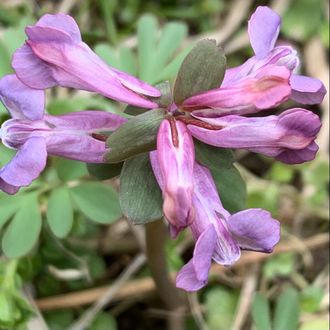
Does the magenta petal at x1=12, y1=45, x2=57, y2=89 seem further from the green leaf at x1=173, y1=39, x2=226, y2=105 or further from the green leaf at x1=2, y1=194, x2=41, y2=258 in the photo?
the green leaf at x1=2, y1=194, x2=41, y2=258

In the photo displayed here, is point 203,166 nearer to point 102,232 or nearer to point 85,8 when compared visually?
point 102,232

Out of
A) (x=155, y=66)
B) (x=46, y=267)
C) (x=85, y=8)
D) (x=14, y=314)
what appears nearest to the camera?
(x=14, y=314)

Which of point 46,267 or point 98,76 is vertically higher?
point 98,76

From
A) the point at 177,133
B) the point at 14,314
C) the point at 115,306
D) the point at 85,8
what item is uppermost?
the point at 177,133

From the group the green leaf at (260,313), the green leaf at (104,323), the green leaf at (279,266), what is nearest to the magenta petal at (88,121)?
the green leaf at (260,313)

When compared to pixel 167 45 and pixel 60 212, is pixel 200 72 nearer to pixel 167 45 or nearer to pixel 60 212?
pixel 60 212

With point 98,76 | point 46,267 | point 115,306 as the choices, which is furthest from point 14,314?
point 98,76

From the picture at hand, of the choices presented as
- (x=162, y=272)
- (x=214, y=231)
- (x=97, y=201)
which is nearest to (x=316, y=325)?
(x=162, y=272)

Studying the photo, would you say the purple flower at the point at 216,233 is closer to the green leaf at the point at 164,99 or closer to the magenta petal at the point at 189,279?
the magenta petal at the point at 189,279
